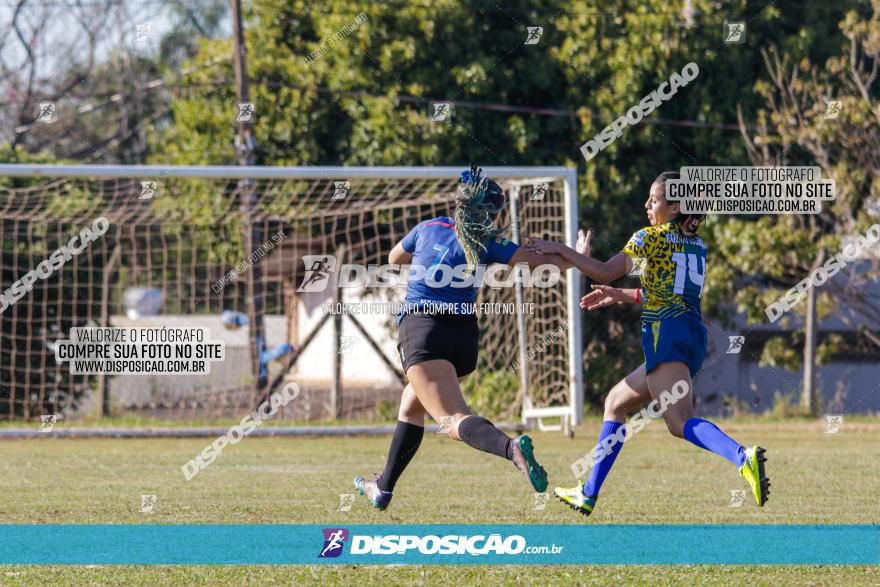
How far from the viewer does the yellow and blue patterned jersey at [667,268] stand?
7105 millimetres

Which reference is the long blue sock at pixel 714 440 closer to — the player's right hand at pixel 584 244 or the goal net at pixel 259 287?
the player's right hand at pixel 584 244

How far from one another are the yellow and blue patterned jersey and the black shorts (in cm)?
102

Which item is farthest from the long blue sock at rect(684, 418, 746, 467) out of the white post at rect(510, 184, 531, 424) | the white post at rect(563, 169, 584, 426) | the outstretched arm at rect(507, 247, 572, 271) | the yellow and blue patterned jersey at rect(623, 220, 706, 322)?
the white post at rect(510, 184, 531, 424)

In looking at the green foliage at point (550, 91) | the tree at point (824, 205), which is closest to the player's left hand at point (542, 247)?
the tree at point (824, 205)

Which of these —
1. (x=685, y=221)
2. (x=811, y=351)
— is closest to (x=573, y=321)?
(x=811, y=351)

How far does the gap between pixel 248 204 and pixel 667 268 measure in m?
11.2

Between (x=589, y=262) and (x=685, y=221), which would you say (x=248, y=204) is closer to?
(x=685, y=221)

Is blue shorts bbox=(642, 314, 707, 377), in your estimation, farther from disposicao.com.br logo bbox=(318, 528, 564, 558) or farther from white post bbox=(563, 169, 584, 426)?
white post bbox=(563, 169, 584, 426)

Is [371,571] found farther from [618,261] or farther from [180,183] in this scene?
[180,183]

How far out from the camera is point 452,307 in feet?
23.6

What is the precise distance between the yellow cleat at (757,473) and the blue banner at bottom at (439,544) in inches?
13.3

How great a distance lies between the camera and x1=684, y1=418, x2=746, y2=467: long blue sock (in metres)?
6.75

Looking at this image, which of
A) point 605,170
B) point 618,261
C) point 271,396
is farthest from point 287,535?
point 605,170

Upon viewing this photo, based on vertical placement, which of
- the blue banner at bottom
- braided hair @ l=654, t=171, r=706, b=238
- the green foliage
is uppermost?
the green foliage
